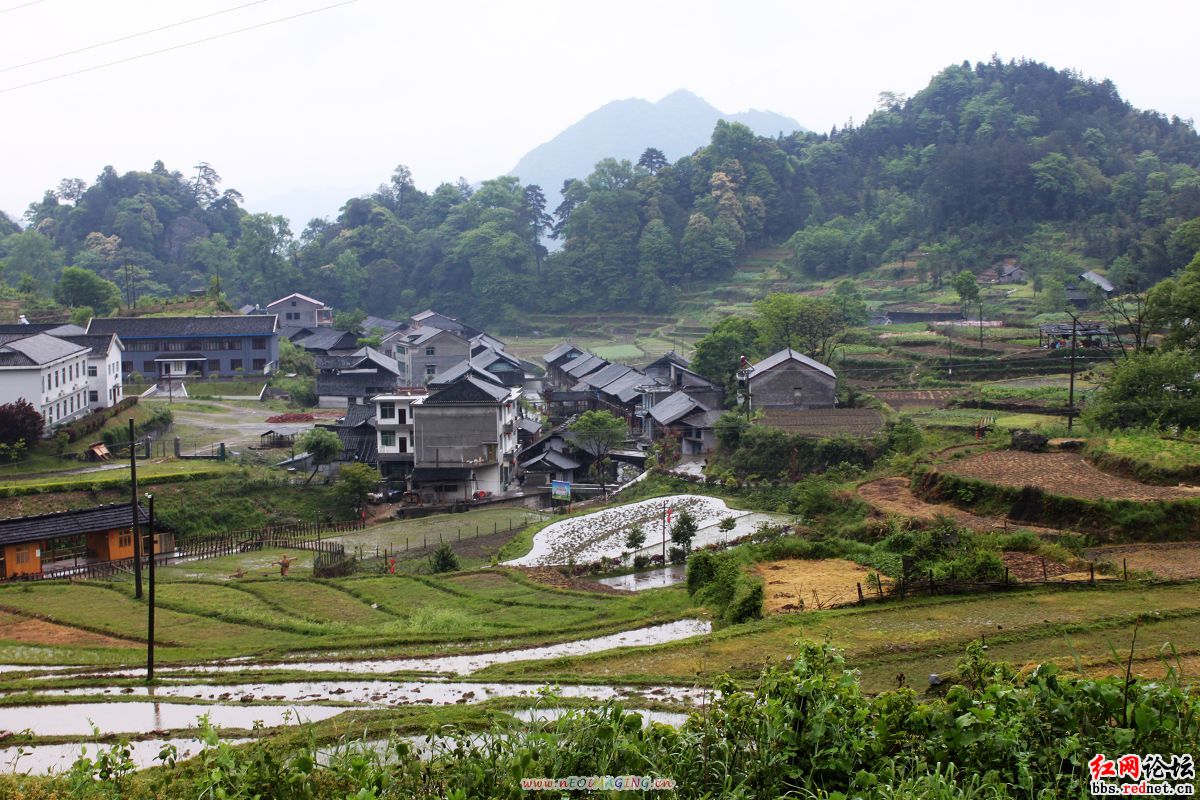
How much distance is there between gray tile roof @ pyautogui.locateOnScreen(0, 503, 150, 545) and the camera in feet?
89.9

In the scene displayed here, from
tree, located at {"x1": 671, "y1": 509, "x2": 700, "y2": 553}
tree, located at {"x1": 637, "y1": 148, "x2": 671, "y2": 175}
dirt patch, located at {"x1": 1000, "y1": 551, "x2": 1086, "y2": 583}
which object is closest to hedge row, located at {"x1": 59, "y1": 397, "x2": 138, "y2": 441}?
tree, located at {"x1": 671, "y1": 509, "x2": 700, "y2": 553}

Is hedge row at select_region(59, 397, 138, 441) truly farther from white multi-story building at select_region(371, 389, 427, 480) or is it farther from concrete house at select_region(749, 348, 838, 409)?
concrete house at select_region(749, 348, 838, 409)

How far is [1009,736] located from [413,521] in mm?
31577

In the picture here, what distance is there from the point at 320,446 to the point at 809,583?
2502 centimetres

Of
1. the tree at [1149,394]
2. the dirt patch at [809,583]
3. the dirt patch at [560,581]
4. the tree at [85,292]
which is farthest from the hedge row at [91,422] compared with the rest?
the tree at [1149,394]

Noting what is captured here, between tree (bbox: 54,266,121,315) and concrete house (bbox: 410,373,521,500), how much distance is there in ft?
113

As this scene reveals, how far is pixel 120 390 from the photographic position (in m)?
48.4

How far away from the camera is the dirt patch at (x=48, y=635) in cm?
2020

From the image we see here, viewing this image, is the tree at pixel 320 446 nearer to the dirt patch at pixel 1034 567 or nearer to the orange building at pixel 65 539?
the orange building at pixel 65 539

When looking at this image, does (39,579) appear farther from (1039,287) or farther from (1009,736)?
(1039,287)

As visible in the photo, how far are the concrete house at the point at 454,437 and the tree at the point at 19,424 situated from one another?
14190mm

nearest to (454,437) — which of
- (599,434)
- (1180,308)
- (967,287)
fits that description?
(599,434)

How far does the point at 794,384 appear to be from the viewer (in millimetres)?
42719

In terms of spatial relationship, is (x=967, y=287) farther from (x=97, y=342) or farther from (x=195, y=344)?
(x=97, y=342)
